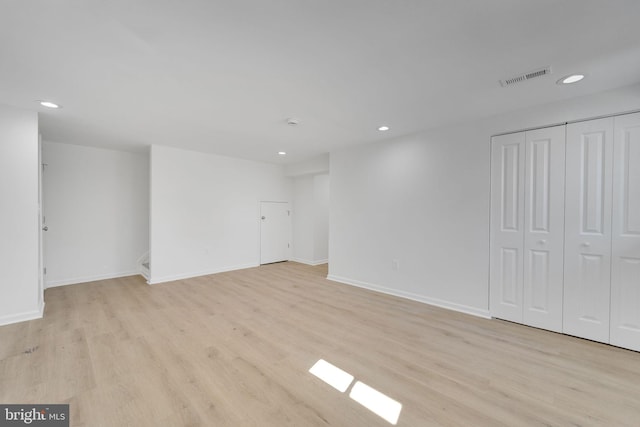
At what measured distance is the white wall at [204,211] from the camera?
15.3ft

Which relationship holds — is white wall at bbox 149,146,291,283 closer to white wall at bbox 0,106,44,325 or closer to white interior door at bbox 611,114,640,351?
white wall at bbox 0,106,44,325

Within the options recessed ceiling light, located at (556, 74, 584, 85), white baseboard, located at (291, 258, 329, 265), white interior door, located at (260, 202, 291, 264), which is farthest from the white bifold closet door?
white interior door, located at (260, 202, 291, 264)

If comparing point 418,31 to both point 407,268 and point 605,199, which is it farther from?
point 407,268

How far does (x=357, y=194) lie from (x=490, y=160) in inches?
80.0

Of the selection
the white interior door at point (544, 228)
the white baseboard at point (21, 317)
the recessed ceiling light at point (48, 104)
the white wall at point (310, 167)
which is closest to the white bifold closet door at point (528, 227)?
the white interior door at point (544, 228)

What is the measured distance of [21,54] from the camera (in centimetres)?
188

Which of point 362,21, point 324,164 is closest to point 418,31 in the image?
point 362,21

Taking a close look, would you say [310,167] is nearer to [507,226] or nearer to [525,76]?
[507,226]

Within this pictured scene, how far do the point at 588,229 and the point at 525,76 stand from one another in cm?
171

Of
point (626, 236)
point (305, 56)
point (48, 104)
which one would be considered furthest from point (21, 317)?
point (626, 236)
